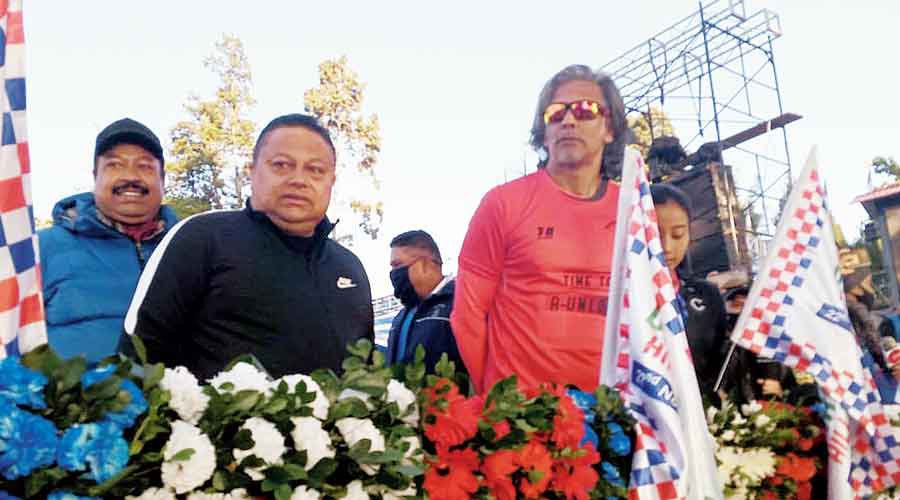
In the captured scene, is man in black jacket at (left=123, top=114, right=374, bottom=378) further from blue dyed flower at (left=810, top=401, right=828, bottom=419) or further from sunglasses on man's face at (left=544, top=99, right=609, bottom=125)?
blue dyed flower at (left=810, top=401, right=828, bottom=419)

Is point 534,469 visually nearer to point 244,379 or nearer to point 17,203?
point 244,379

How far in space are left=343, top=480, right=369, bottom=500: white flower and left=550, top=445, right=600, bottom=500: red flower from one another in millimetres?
565

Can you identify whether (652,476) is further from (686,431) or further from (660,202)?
(660,202)

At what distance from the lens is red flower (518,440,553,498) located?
6.43 ft

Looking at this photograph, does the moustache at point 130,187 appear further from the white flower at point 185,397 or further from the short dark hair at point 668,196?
the short dark hair at point 668,196

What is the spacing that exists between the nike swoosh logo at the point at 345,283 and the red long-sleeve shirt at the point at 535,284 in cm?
42

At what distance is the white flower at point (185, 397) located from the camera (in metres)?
1.54

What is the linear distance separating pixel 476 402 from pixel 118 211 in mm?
1788

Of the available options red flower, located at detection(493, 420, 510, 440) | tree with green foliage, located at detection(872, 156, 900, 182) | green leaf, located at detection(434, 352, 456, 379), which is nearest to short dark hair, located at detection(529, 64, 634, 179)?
green leaf, located at detection(434, 352, 456, 379)

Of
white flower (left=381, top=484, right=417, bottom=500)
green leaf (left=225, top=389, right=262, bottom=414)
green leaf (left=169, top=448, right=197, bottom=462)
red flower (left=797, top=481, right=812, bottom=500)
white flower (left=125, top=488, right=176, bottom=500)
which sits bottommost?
red flower (left=797, top=481, right=812, bottom=500)

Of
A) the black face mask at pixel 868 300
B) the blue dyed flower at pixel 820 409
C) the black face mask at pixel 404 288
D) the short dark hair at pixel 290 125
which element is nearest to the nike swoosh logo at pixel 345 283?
the short dark hair at pixel 290 125

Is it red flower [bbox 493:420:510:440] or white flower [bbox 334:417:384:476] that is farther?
red flower [bbox 493:420:510:440]

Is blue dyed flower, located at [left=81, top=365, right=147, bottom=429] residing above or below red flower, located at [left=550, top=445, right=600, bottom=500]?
above

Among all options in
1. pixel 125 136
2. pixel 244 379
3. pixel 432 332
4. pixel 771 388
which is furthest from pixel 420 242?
pixel 244 379
